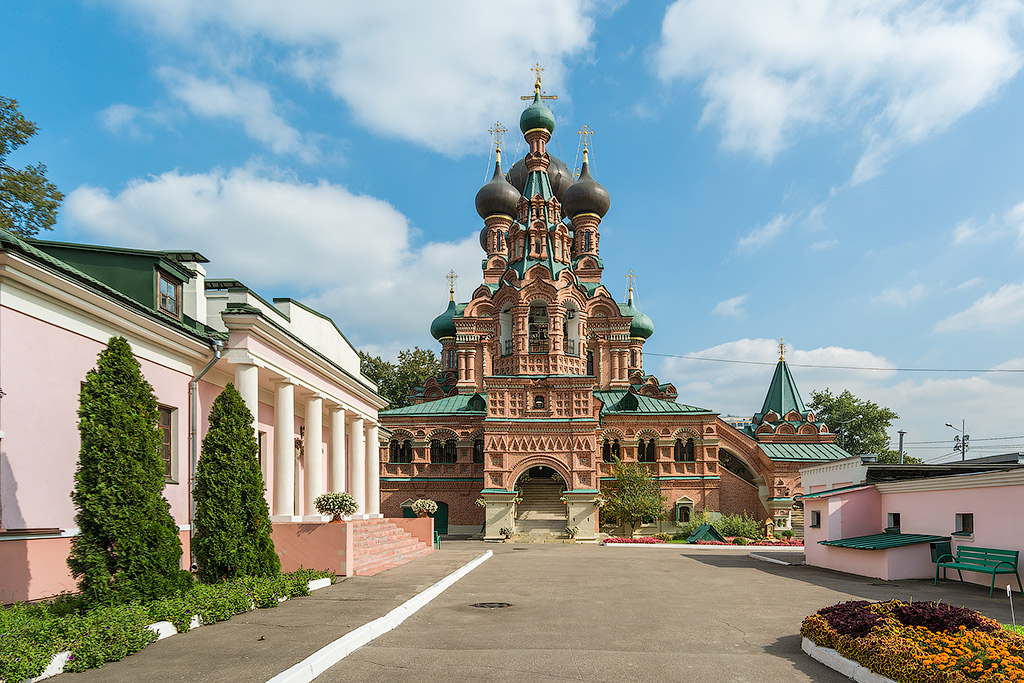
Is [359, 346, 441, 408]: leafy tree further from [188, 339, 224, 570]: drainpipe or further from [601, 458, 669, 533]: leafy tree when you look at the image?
[188, 339, 224, 570]: drainpipe

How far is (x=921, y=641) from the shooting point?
27.0 feet

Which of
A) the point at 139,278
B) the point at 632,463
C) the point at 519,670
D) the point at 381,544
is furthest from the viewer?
the point at 632,463

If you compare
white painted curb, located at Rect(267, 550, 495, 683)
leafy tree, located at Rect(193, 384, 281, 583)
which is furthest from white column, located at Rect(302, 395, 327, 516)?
white painted curb, located at Rect(267, 550, 495, 683)

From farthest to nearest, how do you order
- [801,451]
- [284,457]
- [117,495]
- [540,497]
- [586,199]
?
1. [586,199]
2. [801,451]
3. [540,497]
4. [284,457]
5. [117,495]

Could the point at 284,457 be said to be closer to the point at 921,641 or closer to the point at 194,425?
the point at 194,425

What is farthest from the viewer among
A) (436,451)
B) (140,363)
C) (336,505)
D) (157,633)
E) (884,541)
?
(436,451)

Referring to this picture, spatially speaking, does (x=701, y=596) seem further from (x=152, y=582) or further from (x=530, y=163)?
(x=530, y=163)

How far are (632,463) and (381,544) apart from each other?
74.8ft

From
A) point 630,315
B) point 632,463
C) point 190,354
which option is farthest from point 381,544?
point 630,315

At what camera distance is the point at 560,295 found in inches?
1692

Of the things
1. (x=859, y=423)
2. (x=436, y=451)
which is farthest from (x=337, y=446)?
(x=859, y=423)

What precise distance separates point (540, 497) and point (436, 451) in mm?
6766

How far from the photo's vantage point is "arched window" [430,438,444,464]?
142 ft

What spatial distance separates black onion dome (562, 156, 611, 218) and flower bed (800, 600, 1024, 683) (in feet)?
143
